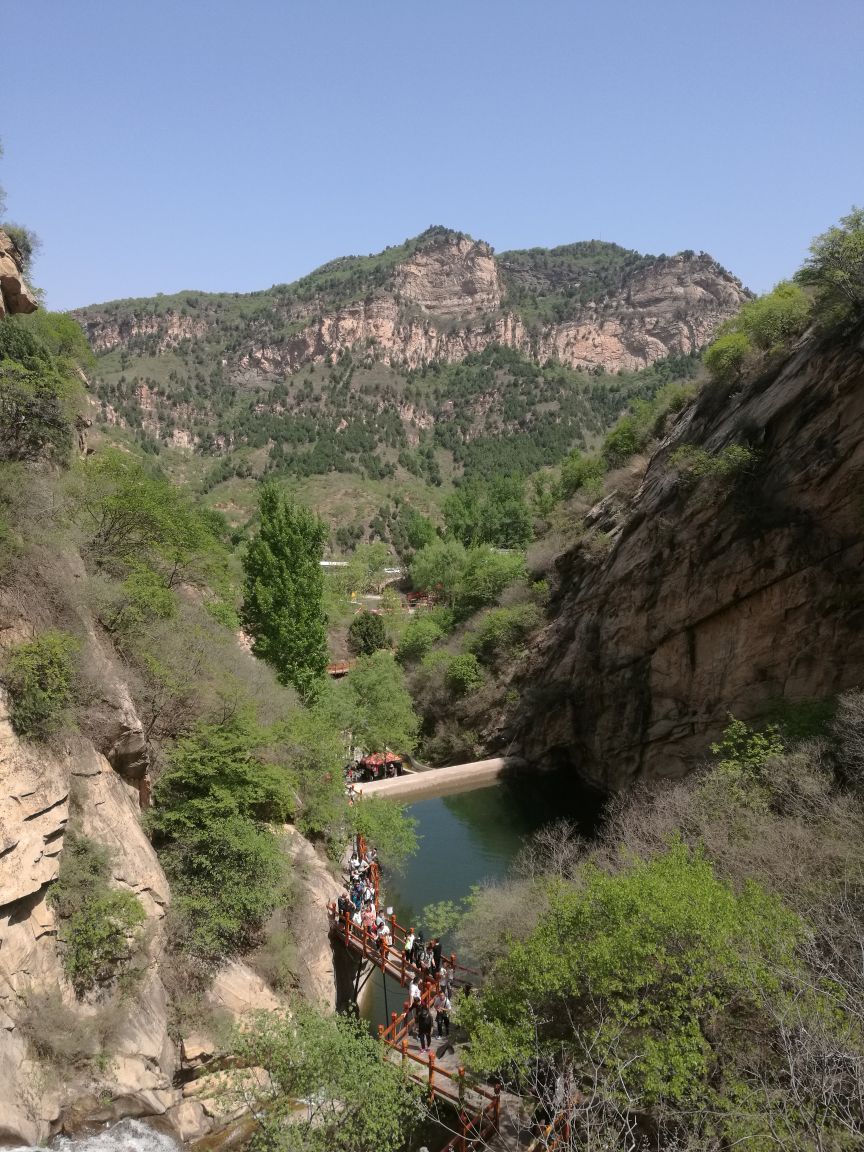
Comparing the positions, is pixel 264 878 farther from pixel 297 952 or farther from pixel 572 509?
pixel 572 509

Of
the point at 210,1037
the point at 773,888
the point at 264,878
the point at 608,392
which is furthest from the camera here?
the point at 608,392

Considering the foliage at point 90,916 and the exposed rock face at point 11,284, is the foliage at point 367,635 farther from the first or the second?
the foliage at point 90,916

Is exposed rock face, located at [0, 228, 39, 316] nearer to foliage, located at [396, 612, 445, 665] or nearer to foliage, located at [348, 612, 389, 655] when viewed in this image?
foliage, located at [396, 612, 445, 665]

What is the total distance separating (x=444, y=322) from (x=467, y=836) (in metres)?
152

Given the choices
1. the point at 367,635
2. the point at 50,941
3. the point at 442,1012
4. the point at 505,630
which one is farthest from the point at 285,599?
the point at 367,635

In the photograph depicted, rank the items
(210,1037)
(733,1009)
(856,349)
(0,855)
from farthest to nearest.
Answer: (856,349), (210,1037), (733,1009), (0,855)

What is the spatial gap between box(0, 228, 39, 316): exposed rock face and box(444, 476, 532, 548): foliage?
53.7 meters

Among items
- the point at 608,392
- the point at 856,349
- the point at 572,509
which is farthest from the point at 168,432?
the point at 856,349

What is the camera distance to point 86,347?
26.9 m

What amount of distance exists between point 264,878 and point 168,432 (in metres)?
125

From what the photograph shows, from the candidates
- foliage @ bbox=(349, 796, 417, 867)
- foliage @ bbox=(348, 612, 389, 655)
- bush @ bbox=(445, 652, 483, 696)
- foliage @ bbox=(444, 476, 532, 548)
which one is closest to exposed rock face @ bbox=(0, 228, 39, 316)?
foliage @ bbox=(349, 796, 417, 867)

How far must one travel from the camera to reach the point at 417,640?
46219mm

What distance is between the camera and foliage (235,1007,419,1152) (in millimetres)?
10195

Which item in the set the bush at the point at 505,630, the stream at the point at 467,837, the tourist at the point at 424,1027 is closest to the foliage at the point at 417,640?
the bush at the point at 505,630
